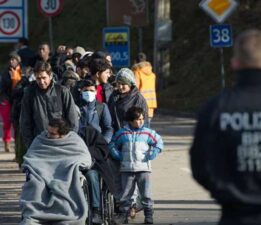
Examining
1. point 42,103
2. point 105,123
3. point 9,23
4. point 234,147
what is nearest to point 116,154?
point 105,123

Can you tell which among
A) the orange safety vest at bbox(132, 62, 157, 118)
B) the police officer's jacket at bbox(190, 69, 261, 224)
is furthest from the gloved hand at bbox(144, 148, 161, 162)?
the police officer's jacket at bbox(190, 69, 261, 224)

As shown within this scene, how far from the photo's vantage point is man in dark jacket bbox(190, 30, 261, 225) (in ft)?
18.1

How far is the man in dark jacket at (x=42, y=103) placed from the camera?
1198 centimetres

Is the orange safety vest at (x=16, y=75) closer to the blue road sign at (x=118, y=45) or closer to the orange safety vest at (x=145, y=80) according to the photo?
the orange safety vest at (x=145, y=80)

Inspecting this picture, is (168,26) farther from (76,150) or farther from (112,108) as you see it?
(76,150)

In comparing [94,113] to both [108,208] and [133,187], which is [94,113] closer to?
[133,187]

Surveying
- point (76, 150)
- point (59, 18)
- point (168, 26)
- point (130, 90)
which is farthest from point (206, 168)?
point (59, 18)

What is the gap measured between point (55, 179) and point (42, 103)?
1.79 meters

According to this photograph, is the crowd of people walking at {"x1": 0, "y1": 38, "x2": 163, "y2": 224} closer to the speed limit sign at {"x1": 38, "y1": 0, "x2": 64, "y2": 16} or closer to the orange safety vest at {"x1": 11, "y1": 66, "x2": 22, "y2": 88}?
the orange safety vest at {"x1": 11, "y1": 66, "x2": 22, "y2": 88}

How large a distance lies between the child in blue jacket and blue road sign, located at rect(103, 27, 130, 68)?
1148 centimetres

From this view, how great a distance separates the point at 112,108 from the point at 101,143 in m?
1.48

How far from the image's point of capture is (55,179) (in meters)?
10.6

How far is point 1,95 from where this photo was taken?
19.0 m

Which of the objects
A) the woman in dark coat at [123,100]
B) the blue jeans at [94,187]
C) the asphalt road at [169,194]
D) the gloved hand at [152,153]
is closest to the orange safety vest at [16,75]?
the asphalt road at [169,194]
